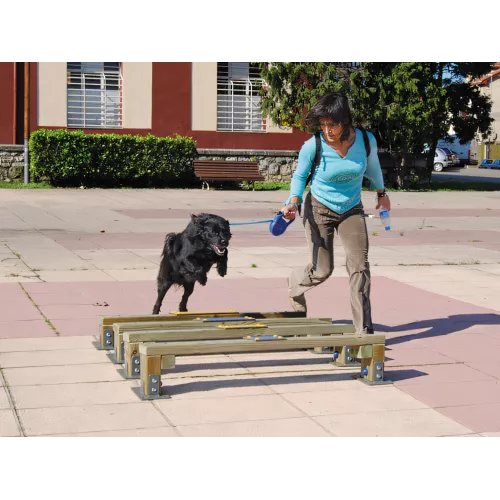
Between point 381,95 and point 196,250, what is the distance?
794 inches

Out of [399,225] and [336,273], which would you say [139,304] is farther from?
[399,225]

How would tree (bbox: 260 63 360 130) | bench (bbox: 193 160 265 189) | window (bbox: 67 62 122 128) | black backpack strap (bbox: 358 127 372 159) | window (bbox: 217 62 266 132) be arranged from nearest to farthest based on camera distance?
black backpack strap (bbox: 358 127 372 159), tree (bbox: 260 63 360 130), bench (bbox: 193 160 265 189), window (bbox: 67 62 122 128), window (bbox: 217 62 266 132)

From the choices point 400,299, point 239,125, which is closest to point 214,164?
point 239,125

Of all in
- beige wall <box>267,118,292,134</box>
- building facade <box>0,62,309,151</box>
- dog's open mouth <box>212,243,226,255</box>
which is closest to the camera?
dog's open mouth <box>212,243,226,255</box>

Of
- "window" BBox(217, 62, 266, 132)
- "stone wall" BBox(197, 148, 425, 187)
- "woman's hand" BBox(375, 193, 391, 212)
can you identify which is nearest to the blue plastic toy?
"woman's hand" BBox(375, 193, 391, 212)

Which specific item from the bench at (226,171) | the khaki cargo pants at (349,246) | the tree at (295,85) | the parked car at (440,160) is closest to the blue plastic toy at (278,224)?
the khaki cargo pants at (349,246)

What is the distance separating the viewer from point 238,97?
28250 mm

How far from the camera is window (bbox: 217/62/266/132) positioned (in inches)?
1103

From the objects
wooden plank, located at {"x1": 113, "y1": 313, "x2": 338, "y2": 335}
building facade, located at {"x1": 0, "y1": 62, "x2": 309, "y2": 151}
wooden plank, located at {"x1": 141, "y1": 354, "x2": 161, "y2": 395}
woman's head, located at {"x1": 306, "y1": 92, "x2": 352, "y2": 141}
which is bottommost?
wooden plank, located at {"x1": 141, "y1": 354, "x2": 161, "y2": 395}

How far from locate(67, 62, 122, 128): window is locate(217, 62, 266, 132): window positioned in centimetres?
335

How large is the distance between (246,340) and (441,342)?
222 centimetres

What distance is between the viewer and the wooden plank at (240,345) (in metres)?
5.62

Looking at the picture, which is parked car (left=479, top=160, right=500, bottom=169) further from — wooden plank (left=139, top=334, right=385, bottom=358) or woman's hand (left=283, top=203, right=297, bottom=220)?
wooden plank (left=139, top=334, right=385, bottom=358)

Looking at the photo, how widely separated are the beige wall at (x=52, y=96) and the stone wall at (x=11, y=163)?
3.74ft
